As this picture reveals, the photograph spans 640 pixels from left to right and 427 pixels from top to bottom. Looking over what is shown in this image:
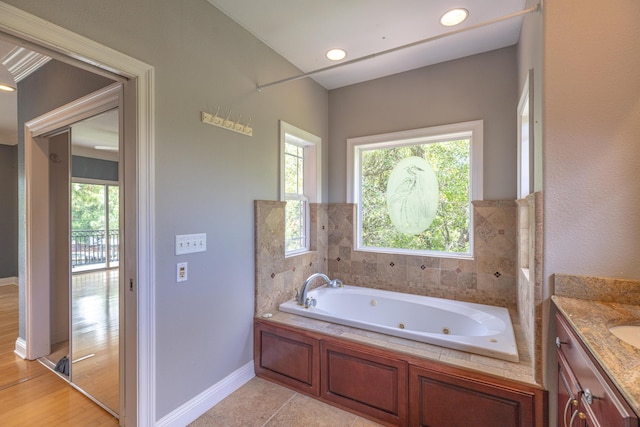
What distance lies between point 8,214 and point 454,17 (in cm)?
727

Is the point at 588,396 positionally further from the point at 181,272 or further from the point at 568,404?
the point at 181,272

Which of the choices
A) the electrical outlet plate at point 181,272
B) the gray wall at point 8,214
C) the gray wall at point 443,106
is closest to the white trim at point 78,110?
the electrical outlet plate at point 181,272

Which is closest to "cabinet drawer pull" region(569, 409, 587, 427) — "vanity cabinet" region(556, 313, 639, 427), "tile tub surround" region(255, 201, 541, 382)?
"vanity cabinet" region(556, 313, 639, 427)

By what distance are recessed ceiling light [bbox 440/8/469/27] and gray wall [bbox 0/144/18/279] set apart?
7.11 metres

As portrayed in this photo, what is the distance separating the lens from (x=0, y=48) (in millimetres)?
2250

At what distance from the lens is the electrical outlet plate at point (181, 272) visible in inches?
70.9

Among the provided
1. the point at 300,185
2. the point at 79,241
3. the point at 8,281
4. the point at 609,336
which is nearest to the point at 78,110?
the point at 79,241

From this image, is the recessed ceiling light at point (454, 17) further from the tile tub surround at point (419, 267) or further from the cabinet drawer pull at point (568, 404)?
the cabinet drawer pull at point (568, 404)

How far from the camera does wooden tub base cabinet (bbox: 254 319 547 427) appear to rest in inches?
59.8

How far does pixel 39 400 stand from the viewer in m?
2.04

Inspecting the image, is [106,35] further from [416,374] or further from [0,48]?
[416,374]

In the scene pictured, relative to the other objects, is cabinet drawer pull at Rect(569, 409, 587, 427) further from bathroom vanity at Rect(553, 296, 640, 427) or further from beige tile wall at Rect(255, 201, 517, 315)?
beige tile wall at Rect(255, 201, 517, 315)

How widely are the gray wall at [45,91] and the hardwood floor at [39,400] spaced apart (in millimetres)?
421

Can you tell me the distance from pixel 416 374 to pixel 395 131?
87.4 inches
